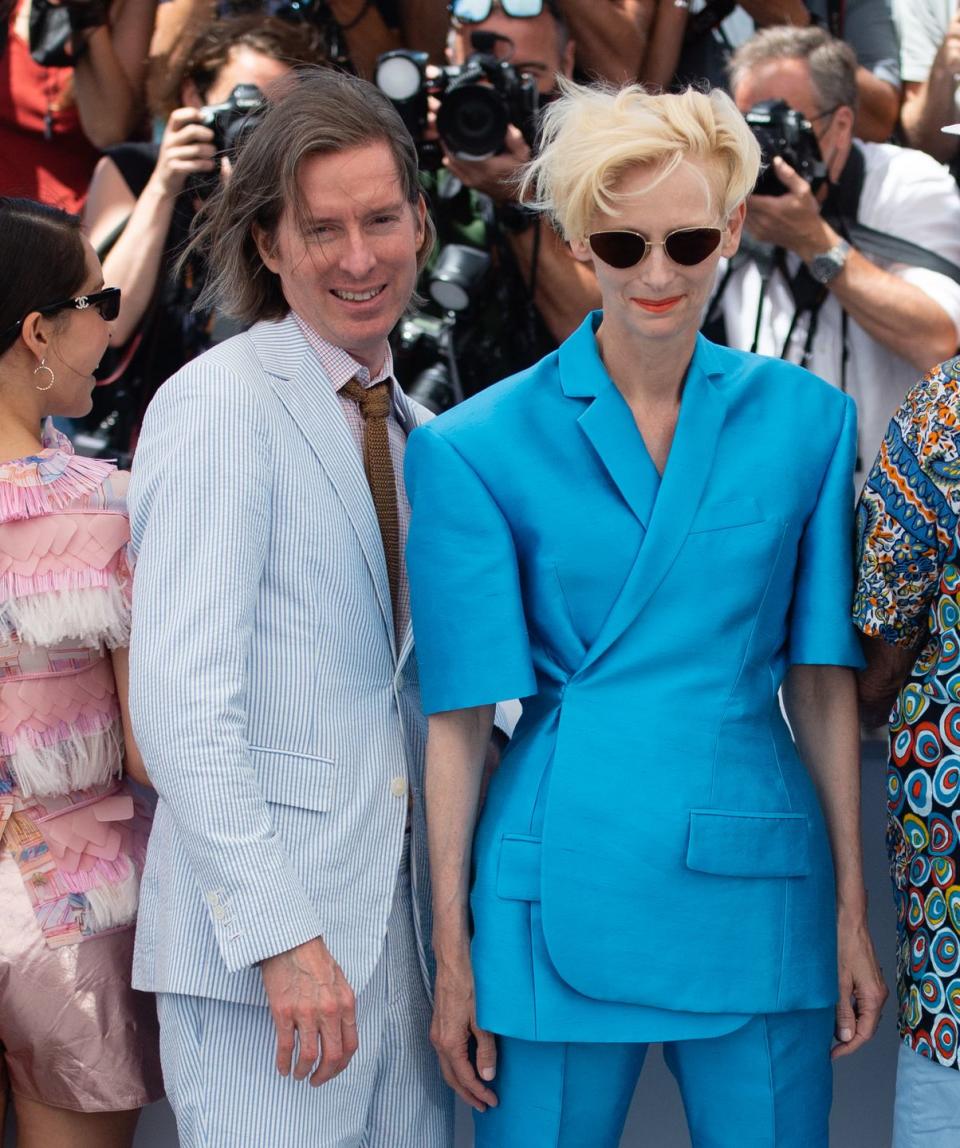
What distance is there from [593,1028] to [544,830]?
23 cm

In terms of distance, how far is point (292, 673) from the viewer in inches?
64.5

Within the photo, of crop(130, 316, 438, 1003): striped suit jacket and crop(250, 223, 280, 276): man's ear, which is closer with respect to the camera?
crop(130, 316, 438, 1003): striped suit jacket

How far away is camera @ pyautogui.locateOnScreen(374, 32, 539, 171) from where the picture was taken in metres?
2.84

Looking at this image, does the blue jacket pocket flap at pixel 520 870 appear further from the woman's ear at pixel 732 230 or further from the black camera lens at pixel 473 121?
the black camera lens at pixel 473 121

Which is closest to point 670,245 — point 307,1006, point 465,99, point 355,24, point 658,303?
point 658,303

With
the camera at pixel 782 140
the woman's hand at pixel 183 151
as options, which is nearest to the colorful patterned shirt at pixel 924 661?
the camera at pixel 782 140

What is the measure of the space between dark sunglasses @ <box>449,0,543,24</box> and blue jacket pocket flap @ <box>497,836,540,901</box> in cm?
194

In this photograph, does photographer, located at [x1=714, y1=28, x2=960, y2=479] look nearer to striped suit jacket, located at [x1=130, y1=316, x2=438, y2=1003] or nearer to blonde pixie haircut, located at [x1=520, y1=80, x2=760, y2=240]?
blonde pixie haircut, located at [x1=520, y1=80, x2=760, y2=240]

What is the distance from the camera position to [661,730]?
1576 mm

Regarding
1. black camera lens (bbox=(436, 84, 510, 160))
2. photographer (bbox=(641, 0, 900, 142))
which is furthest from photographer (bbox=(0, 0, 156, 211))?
photographer (bbox=(641, 0, 900, 142))

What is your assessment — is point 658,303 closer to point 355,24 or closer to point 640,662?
point 640,662

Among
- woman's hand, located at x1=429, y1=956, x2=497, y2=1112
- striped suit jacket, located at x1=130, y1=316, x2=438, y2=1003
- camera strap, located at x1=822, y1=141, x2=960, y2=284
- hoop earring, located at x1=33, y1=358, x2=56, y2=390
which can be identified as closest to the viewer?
striped suit jacket, located at x1=130, y1=316, x2=438, y2=1003

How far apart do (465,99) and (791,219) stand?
708mm

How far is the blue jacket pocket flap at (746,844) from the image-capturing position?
1.56 metres
